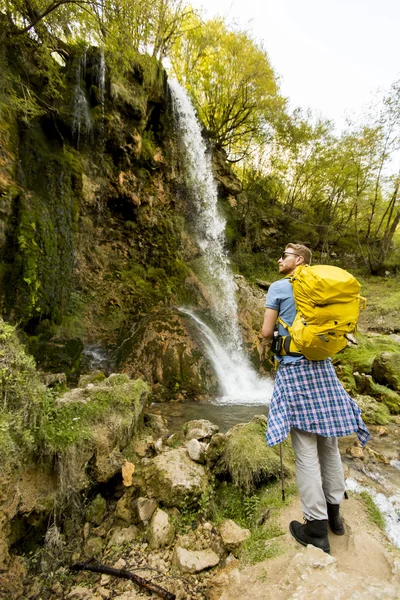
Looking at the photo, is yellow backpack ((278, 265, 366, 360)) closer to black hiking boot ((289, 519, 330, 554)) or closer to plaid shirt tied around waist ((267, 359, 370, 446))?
plaid shirt tied around waist ((267, 359, 370, 446))

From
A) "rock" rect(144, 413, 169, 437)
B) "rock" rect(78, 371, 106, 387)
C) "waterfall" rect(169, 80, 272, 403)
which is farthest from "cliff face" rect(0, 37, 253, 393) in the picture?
"rock" rect(144, 413, 169, 437)

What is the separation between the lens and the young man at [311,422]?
183 centimetres

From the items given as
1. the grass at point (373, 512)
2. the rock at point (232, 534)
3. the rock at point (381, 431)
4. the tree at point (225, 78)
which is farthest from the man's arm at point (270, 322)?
the tree at point (225, 78)

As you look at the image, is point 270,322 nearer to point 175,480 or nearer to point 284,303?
point 284,303

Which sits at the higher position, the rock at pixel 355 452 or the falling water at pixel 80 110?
the falling water at pixel 80 110

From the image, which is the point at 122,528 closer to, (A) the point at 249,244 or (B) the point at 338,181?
(A) the point at 249,244

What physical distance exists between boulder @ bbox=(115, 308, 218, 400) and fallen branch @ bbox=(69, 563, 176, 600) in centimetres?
381

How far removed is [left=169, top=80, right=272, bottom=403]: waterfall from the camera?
23.2ft

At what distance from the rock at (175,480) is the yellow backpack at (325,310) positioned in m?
1.67

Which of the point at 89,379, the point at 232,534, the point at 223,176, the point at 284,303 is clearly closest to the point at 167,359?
the point at 89,379

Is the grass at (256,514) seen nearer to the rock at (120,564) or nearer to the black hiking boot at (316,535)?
the black hiking boot at (316,535)

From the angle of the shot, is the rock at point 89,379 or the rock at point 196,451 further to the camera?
the rock at point 89,379

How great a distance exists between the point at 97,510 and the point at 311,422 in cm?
203

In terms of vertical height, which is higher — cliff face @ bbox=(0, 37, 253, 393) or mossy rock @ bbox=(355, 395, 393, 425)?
cliff face @ bbox=(0, 37, 253, 393)
